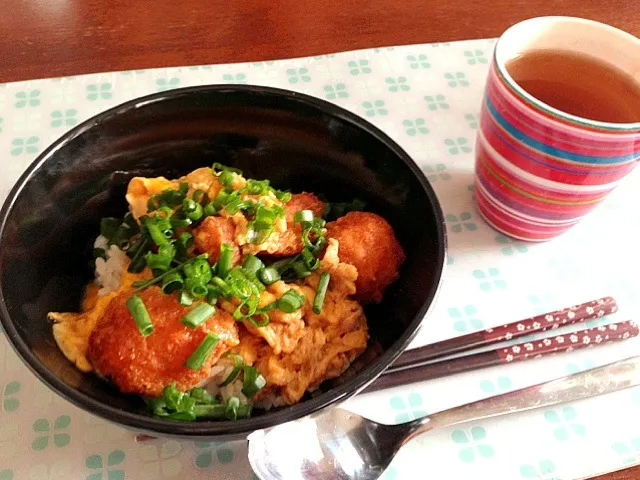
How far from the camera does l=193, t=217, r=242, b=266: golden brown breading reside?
3.18 ft

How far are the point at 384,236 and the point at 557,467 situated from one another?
1.51ft

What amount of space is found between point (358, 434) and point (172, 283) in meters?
0.38

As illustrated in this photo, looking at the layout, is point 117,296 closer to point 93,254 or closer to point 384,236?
point 93,254

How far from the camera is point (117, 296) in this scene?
0.94 metres

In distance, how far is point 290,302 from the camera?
93 centimetres

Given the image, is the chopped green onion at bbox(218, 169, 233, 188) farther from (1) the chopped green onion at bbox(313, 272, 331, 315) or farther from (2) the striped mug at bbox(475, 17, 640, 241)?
(2) the striped mug at bbox(475, 17, 640, 241)

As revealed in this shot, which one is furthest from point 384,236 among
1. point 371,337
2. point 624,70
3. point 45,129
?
point 45,129

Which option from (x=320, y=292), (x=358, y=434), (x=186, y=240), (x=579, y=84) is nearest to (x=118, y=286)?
(x=186, y=240)

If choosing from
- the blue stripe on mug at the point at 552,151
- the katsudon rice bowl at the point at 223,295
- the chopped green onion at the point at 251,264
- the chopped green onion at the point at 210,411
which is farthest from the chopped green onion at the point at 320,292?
the blue stripe on mug at the point at 552,151

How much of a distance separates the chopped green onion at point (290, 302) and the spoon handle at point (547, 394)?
271 mm

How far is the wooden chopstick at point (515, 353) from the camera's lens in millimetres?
1027

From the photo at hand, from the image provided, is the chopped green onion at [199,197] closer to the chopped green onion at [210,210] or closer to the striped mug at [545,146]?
the chopped green onion at [210,210]

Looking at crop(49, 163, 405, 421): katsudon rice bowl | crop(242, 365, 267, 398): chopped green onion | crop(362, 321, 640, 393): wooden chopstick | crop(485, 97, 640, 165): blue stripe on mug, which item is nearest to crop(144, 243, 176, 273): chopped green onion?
crop(49, 163, 405, 421): katsudon rice bowl

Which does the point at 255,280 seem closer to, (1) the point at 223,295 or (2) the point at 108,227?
(1) the point at 223,295
